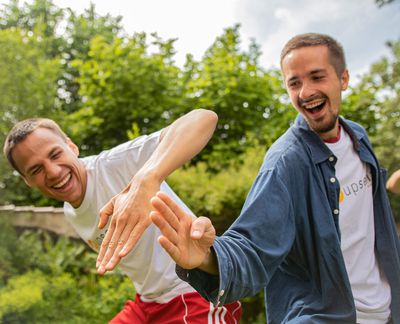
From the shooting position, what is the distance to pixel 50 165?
2.38m

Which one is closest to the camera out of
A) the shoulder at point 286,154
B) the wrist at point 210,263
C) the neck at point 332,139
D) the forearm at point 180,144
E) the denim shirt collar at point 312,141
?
the wrist at point 210,263

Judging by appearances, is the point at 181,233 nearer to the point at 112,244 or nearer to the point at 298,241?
the point at 112,244

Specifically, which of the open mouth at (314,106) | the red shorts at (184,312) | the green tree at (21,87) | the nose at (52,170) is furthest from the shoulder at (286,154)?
the green tree at (21,87)

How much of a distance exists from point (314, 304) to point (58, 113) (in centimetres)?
590

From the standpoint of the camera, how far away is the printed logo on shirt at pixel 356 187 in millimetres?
2146

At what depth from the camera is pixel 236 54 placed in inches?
262

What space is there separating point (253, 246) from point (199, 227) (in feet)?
1.18

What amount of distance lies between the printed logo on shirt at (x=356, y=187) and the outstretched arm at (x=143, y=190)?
651 millimetres

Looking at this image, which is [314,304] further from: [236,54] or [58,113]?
[58,113]

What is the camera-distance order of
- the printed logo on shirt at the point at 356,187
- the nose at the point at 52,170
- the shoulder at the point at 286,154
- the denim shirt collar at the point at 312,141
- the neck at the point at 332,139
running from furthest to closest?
the nose at the point at 52,170 → the neck at the point at 332,139 → the printed logo on shirt at the point at 356,187 → the denim shirt collar at the point at 312,141 → the shoulder at the point at 286,154

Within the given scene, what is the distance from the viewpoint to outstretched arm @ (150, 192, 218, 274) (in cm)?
126

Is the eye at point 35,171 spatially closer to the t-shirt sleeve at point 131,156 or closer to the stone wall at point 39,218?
the t-shirt sleeve at point 131,156

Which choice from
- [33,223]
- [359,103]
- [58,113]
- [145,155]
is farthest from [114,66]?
[145,155]

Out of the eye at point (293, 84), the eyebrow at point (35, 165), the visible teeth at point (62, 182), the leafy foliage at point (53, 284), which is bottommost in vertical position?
the leafy foliage at point (53, 284)
